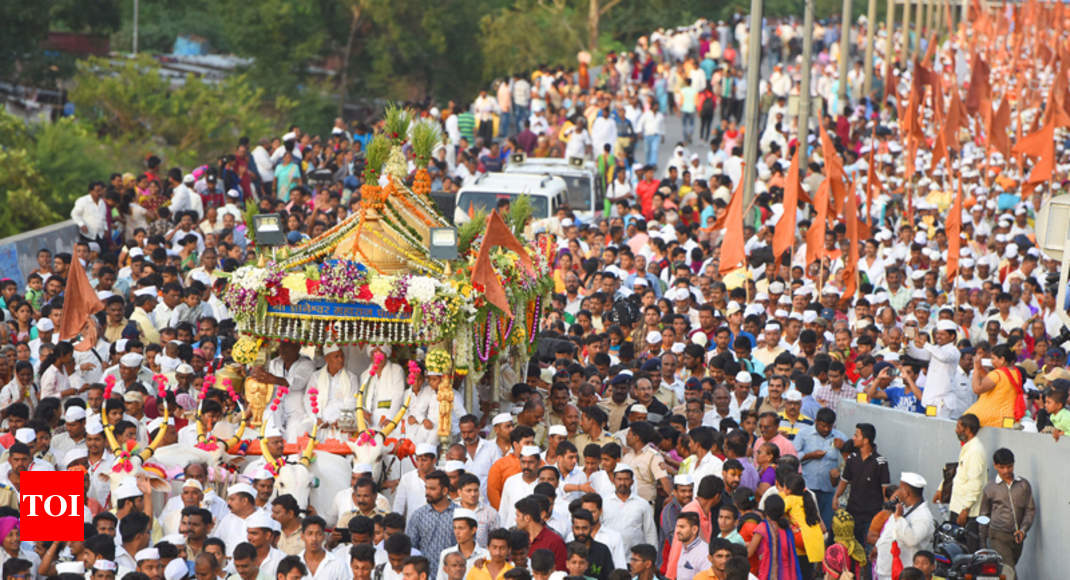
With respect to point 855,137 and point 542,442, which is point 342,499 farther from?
point 855,137

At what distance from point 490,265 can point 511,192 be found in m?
8.98

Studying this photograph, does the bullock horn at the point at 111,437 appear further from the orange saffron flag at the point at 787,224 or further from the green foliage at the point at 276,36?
the green foliage at the point at 276,36

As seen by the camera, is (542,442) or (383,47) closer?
(542,442)

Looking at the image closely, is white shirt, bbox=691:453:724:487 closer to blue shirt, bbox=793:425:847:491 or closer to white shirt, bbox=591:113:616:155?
blue shirt, bbox=793:425:847:491

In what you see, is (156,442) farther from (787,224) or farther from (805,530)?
(787,224)

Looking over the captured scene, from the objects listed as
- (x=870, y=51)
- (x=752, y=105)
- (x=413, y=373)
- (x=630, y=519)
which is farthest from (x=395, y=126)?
(x=870, y=51)

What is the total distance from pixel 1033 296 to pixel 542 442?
7116 mm

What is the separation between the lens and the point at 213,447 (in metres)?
12.4

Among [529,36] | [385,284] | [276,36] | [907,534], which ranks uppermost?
[385,284]

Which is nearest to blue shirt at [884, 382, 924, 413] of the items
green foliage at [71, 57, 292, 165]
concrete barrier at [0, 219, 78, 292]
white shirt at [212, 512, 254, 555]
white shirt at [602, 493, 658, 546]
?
white shirt at [602, 493, 658, 546]

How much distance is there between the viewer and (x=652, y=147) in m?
30.4

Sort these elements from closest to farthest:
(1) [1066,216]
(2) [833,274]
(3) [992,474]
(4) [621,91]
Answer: (1) [1066,216] → (3) [992,474] → (2) [833,274] → (4) [621,91]

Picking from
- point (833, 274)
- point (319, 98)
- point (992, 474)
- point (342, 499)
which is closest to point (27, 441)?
point (342, 499)

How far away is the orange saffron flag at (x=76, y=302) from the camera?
14891 mm
